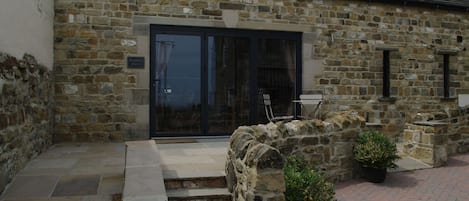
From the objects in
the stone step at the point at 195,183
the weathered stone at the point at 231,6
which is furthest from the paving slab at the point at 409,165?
the weathered stone at the point at 231,6

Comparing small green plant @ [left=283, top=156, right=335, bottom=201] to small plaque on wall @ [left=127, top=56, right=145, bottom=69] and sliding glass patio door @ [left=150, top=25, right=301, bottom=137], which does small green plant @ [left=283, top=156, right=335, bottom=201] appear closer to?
sliding glass patio door @ [left=150, top=25, right=301, bottom=137]

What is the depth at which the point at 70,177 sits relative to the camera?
4.69 metres

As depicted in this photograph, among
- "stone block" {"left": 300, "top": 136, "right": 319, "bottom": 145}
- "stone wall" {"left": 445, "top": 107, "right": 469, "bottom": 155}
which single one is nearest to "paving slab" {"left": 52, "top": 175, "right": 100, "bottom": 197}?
"stone block" {"left": 300, "top": 136, "right": 319, "bottom": 145}

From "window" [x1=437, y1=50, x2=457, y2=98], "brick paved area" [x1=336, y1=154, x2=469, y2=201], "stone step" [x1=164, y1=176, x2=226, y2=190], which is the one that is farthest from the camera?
"window" [x1=437, y1=50, x2=457, y2=98]

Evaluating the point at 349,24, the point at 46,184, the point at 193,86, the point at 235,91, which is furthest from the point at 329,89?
the point at 46,184

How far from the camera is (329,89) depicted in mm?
9055

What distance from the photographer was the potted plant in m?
5.83

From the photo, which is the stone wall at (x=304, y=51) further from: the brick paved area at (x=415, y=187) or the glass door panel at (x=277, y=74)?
the brick paved area at (x=415, y=187)

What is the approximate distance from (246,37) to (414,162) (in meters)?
4.18

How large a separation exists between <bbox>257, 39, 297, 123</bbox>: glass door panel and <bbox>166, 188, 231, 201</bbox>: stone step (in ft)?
14.0

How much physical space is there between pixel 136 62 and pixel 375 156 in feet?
15.5

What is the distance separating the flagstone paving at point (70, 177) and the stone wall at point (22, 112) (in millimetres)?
147

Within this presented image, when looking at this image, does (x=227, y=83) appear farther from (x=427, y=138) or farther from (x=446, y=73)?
(x=446, y=73)

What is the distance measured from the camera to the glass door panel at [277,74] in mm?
8664
